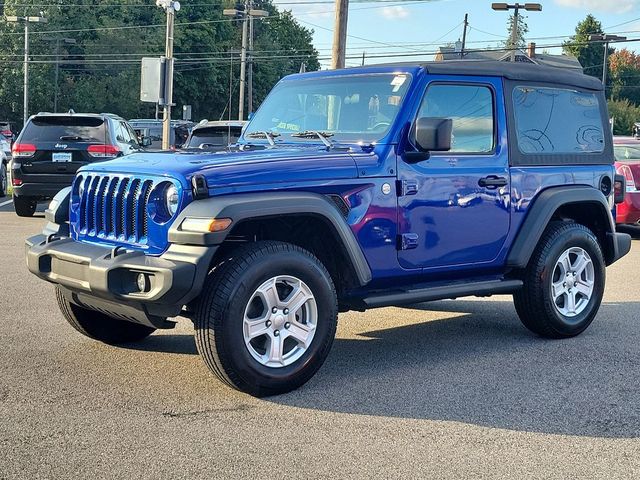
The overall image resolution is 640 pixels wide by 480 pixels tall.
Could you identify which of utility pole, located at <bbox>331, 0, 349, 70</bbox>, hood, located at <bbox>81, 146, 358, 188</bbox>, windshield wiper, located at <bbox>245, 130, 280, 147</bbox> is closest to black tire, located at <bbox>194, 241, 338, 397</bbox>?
hood, located at <bbox>81, 146, 358, 188</bbox>

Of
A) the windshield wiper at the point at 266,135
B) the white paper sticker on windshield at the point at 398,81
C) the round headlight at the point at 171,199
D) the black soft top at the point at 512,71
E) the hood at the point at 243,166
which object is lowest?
the round headlight at the point at 171,199

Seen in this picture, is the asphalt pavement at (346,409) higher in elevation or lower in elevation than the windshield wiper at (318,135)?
lower

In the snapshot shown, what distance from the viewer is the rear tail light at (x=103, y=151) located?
44.9ft

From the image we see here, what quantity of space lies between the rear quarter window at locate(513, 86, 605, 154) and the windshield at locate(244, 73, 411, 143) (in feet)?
3.61

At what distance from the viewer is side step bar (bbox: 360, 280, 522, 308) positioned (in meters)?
5.47

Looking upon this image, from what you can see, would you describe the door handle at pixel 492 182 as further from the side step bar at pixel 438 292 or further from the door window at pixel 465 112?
the side step bar at pixel 438 292

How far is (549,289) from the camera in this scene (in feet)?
21.0

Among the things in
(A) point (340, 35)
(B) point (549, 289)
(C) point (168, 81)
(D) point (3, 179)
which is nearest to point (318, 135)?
(B) point (549, 289)

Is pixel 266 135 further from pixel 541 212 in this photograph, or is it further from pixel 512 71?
pixel 541 212

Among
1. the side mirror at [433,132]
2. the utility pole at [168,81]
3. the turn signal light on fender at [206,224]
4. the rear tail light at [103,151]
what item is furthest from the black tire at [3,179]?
the turn signal light on fender at [206,224]

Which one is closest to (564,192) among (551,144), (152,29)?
(551,144)

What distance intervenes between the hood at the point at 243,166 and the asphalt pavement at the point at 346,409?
4.08 feet

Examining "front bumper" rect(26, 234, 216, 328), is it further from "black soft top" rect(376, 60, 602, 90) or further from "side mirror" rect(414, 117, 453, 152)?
"black soft top" rect(376, 60, 602, 90)

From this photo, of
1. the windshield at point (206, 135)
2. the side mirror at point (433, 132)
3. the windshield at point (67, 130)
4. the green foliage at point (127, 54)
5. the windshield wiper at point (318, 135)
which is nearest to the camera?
the side mirror at point (433, 132)
